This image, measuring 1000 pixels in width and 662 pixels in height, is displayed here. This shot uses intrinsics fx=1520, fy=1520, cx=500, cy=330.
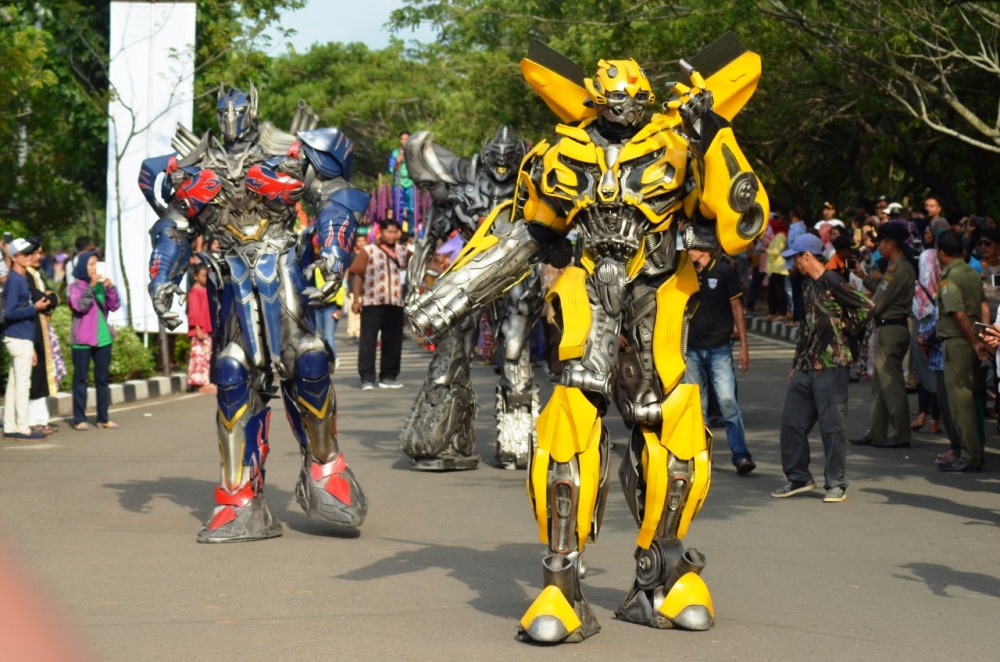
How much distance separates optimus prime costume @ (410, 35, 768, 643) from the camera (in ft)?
19.1

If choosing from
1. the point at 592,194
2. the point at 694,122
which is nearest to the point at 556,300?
the point at 592,194

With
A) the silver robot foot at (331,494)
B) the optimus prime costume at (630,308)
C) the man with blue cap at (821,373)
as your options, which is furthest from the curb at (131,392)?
the optimus prime costume at (630,308)

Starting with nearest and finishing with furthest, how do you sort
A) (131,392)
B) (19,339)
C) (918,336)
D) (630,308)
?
(630,308) → (918,336) → (19,339) → (131,392)

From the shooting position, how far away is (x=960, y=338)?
11.0 metres

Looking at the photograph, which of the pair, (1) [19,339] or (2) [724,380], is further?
(1) [19,339]

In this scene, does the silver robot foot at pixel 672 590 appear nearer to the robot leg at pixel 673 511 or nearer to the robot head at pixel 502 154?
the robot leg at pixel 673 511

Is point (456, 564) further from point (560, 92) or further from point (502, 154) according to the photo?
point (502, 154)

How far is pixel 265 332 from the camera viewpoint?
323 inches

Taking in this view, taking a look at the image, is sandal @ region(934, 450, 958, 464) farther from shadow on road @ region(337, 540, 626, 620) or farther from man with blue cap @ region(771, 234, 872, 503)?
shadow on road @ region(337, 540, 626, 620)

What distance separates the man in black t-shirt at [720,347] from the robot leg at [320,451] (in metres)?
3.52

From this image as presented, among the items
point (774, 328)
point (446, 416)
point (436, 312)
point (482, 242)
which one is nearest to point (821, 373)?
point (446, 416)

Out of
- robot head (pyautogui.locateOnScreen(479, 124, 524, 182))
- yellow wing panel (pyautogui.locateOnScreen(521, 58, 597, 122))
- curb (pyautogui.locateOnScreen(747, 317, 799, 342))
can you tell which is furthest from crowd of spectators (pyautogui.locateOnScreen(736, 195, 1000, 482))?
curb (pyautogui.locateOnScreen(747, 317, 799, 342))

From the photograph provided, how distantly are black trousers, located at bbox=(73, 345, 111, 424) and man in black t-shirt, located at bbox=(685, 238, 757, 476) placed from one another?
5750mm

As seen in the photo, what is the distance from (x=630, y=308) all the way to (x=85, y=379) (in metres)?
9.22
